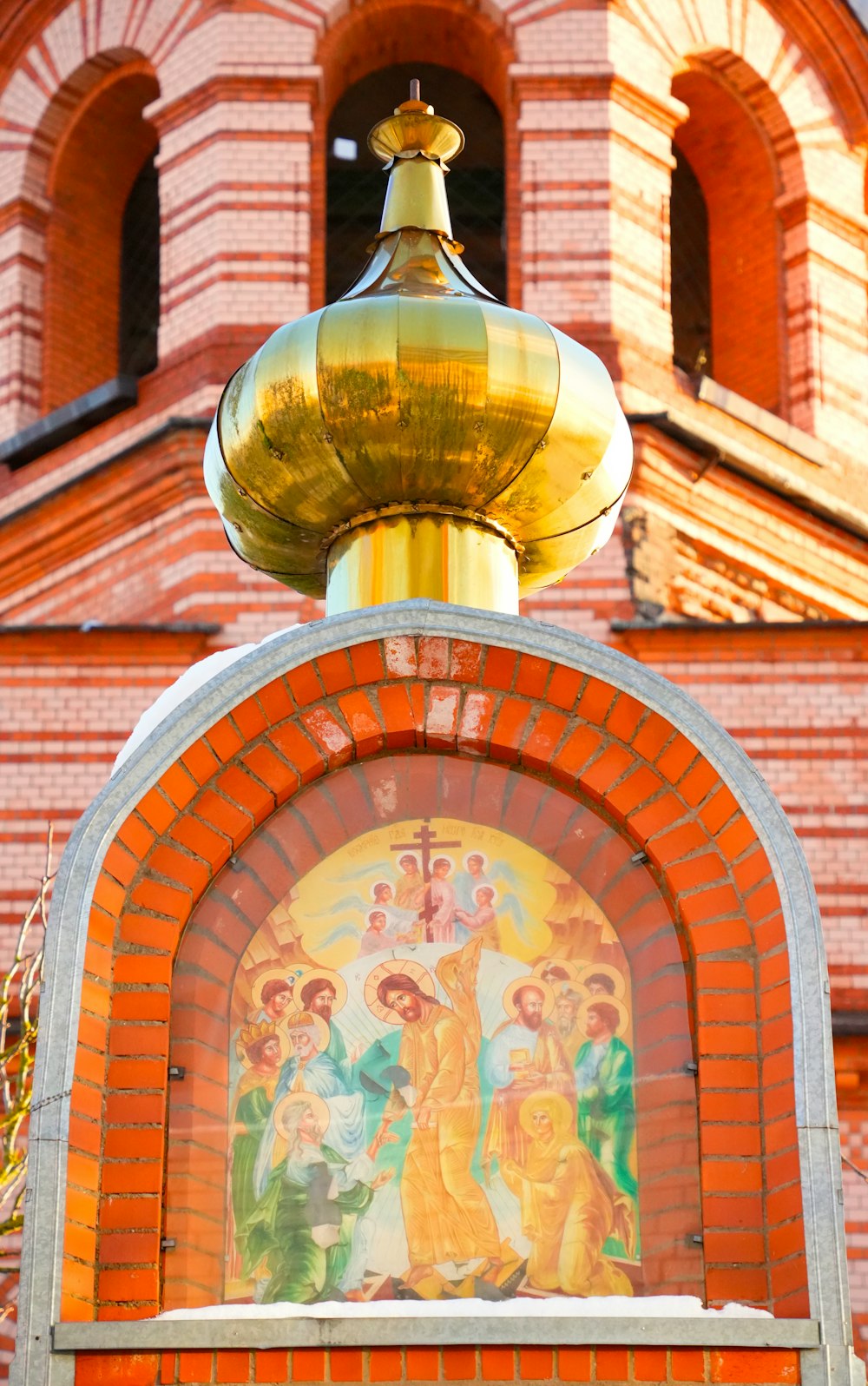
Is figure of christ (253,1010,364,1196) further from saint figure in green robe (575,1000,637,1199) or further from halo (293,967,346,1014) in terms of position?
saint figure in green robe (575,1000,637,1199)

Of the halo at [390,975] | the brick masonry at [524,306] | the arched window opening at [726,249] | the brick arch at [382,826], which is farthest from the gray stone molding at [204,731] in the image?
the arched window opening at [726,249]

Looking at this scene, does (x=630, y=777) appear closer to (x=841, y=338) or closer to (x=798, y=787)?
(x=798, y=787)

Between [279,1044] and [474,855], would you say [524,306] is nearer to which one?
[474,855]

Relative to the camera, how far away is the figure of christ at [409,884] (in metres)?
5.98

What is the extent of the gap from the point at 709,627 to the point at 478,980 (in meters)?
6.78

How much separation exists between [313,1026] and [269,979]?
14cm

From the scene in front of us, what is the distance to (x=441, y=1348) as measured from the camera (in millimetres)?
5340

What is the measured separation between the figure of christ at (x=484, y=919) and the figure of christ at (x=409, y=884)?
93 mm

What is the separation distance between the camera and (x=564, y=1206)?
5613 millimetres

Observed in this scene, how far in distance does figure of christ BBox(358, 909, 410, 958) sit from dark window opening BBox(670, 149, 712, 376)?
999cm

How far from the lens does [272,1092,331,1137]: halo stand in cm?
571

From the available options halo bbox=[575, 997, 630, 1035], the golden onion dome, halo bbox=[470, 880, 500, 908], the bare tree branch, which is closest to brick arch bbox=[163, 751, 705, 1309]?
halo bbox=[575, 997, 630, 1035]

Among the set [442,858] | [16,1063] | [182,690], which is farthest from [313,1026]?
[16,1063]

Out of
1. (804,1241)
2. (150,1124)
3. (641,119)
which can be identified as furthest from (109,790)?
(641,119)
